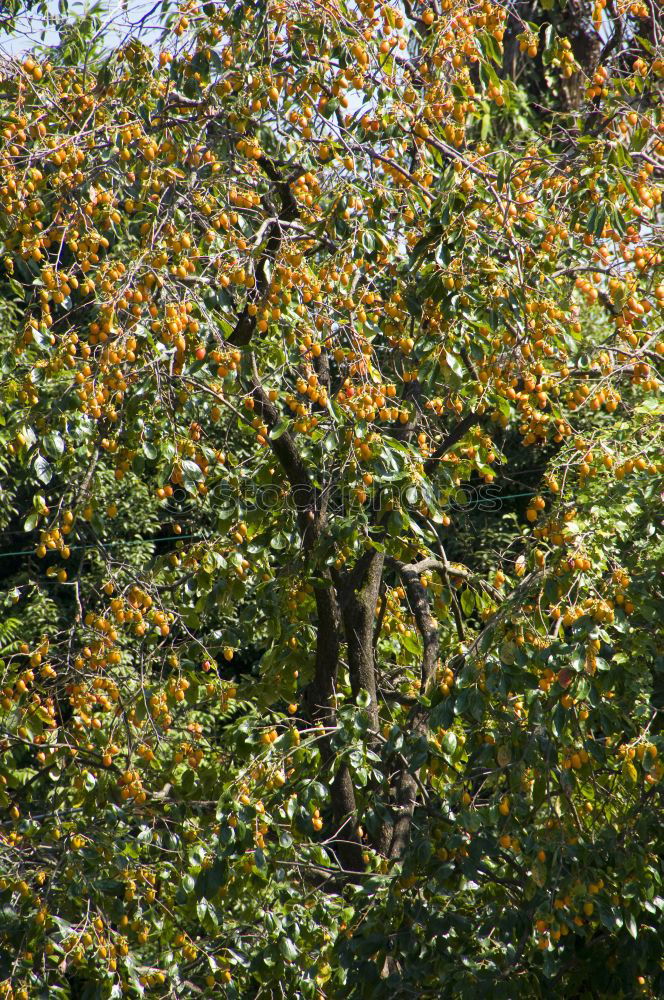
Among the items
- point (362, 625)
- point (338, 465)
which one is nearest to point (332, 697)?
point (362, 625)

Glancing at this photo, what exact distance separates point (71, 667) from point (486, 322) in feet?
4.94

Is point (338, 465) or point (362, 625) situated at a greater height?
point (338, 465)

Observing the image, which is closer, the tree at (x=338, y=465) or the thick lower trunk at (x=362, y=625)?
the tree at (x=338, y=465)

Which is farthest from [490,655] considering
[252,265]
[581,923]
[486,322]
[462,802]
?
[252,265]

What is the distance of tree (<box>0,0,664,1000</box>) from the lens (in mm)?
2697

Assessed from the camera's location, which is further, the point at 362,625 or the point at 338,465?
the point at 362,625

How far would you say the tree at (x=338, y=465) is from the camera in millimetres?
2697

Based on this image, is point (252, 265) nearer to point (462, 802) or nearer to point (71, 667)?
point (71, 667)

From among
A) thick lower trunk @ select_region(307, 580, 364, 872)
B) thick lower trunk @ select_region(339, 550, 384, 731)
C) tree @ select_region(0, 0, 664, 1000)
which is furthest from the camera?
thick lower trunk @ select_region(339, 550, 384, 731)

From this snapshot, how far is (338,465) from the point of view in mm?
3301

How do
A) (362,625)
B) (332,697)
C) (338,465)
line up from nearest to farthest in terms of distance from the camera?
(338,465) < (332,697) < (362,625)

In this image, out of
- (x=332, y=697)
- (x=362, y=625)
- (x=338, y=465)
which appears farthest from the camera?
(x=362, y=625)

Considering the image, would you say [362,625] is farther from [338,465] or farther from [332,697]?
[338,465]

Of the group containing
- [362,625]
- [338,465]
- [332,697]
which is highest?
[338,465]
